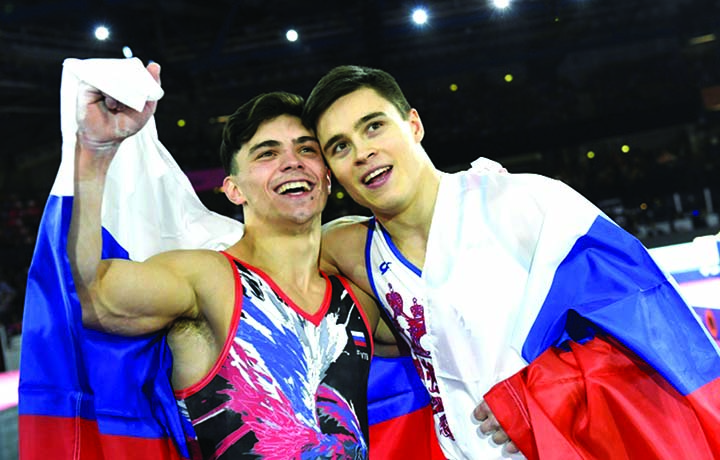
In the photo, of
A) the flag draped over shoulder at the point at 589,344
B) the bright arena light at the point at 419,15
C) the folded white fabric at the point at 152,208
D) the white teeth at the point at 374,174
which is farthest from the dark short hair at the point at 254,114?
the bright arena light at the point at 419,15

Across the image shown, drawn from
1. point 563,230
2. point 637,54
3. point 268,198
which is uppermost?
point 637,54

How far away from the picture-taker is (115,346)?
151 centimetres

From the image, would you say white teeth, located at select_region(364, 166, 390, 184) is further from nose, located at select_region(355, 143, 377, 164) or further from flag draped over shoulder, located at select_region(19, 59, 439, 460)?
flag draped over shoulder, located at select_region(19, 59, 439, 460)

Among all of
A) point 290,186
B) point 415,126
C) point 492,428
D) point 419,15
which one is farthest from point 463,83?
point 492,428

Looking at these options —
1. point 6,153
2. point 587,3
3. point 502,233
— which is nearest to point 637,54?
point 587,3

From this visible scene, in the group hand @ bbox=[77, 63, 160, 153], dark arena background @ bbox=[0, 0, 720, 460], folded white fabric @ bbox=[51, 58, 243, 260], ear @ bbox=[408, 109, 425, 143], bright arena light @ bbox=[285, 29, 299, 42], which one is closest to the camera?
hand @ bbox=[77, 63, 160, 153]

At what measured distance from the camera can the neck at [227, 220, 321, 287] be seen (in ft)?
5.84

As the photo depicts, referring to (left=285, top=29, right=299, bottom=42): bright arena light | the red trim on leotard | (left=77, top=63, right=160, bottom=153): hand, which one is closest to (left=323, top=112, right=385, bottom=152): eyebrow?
the red trim on leotard

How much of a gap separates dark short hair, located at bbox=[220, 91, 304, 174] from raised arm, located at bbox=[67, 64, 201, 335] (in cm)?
48

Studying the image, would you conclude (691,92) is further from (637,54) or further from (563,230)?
(563,230)

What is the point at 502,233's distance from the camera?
1690mm

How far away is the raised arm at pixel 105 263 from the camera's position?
1274 millimetres

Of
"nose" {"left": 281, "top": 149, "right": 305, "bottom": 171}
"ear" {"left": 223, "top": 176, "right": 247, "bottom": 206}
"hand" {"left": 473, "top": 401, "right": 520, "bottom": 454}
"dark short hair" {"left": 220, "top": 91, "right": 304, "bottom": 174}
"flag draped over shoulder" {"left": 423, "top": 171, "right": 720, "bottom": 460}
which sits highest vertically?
"dark short hair" {"left": 220, "top": 91, "right": 304, "bottom": 174}

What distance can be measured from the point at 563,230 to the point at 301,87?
33.0ft
